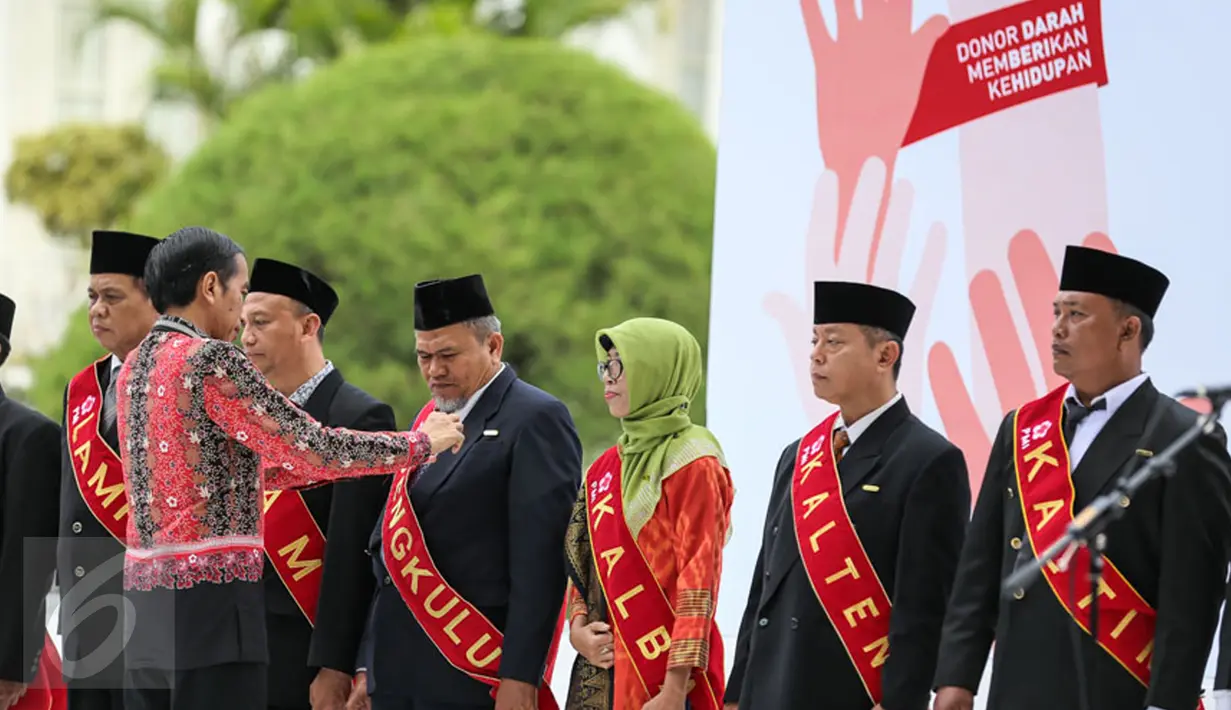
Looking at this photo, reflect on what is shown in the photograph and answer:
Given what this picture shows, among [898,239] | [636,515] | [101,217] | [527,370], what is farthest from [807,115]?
[101,217]

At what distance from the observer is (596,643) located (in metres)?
4.13

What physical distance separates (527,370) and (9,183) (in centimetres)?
1312

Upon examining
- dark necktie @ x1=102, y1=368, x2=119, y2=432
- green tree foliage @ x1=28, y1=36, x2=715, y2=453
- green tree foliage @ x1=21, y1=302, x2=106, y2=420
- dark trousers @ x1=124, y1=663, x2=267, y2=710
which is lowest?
dark trousers @ x1=124, y1=663, x2=267, y2=710

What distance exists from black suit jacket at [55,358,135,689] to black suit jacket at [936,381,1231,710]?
2.07 m

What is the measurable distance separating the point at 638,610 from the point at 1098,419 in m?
1.09

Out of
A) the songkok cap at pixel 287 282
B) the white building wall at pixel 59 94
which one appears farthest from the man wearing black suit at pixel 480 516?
the white building wall at pixel 59 94

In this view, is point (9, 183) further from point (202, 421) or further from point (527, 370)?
point (202, 421)

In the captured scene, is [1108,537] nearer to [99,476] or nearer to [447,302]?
[447,302]

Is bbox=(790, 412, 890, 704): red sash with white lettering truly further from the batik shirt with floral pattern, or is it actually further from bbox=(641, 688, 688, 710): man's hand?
the batik shirt with floral pattern

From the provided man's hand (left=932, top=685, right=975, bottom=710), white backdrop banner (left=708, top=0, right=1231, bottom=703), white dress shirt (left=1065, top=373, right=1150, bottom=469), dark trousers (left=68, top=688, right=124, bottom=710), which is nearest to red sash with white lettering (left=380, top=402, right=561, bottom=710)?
dark trousers (left=68, top=688, right=124, bottom=710)

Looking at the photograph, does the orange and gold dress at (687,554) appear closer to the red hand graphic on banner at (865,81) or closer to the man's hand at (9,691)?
the red hand graphic on banner at (865,81)

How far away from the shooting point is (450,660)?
13.9ft

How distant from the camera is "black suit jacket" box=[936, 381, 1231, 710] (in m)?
3.46

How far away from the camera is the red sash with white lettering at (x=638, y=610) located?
4.05 meters
